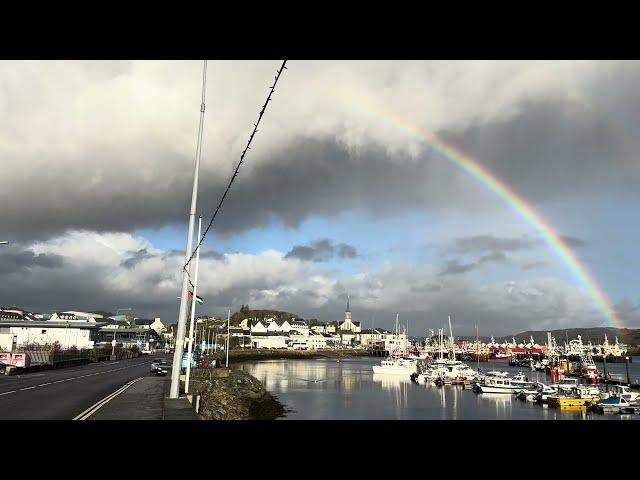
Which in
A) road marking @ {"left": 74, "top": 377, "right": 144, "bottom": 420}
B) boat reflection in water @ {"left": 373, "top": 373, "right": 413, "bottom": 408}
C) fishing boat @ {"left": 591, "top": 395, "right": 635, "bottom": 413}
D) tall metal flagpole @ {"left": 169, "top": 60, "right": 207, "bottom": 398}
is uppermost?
tall metal flagpole @ {"left": 169, "top": 60, "right": 207, "bottom": 398}

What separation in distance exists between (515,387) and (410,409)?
81.7 ft

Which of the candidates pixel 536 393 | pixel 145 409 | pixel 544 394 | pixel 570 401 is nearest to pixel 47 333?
pixel 536 393

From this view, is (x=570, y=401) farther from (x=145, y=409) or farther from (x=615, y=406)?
(x=145, y=409)

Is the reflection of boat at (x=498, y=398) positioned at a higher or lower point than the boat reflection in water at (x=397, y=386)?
lower

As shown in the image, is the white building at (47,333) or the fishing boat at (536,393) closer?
the fishing boat at (536,393)

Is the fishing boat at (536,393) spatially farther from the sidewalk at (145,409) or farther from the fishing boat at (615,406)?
the sidewalk at (145,409)

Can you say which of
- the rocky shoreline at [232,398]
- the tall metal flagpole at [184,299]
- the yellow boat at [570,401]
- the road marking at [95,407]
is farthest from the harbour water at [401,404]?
the tall metal flagpole at [184,299]

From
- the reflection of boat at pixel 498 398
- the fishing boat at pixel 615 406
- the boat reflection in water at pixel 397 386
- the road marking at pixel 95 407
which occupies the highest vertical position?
the road marking at pixel 95 407

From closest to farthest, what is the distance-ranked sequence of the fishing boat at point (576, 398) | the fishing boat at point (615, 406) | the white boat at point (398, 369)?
1. the fishing boat at point (615, 406)
2. the fishing boat at point (576, 398)
3. the white boat at point (398, 369)

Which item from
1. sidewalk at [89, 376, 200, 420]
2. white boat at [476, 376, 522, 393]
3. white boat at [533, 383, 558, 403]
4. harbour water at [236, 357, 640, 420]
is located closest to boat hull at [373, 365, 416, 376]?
harbour water at [236, 357, 640, 420]

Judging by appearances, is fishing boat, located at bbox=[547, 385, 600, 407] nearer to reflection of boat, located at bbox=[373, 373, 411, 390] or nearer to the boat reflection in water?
the boat reflection in water
